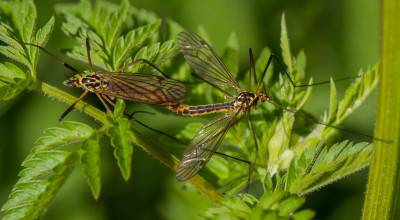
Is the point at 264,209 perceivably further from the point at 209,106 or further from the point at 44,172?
the point at 209,106

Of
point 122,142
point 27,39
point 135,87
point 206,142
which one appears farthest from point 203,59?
point 122,142

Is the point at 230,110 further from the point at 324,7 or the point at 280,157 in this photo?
the point at 324,7

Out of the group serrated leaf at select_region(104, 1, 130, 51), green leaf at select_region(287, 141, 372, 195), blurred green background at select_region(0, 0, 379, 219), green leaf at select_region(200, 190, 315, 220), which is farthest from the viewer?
blurred green background at select_region(0, 0, 379, 219)

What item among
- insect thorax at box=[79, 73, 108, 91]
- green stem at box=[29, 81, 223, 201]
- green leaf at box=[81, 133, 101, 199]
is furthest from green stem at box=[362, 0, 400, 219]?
insect thorax at box=[79, 73, 108, 91]

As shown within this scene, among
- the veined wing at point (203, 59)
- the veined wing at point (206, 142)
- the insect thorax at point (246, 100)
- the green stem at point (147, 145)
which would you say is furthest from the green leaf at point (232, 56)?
the green stem at point (147, 145)

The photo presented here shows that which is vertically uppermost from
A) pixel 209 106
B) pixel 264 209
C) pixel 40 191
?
pixel 209 106

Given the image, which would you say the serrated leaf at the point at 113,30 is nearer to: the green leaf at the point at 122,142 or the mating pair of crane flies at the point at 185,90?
the mating pair of crane flies at the point at 185,90

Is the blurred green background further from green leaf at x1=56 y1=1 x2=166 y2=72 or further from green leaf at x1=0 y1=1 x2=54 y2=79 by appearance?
green leaf at x1=0 y1=1 x2=54 y2=79
